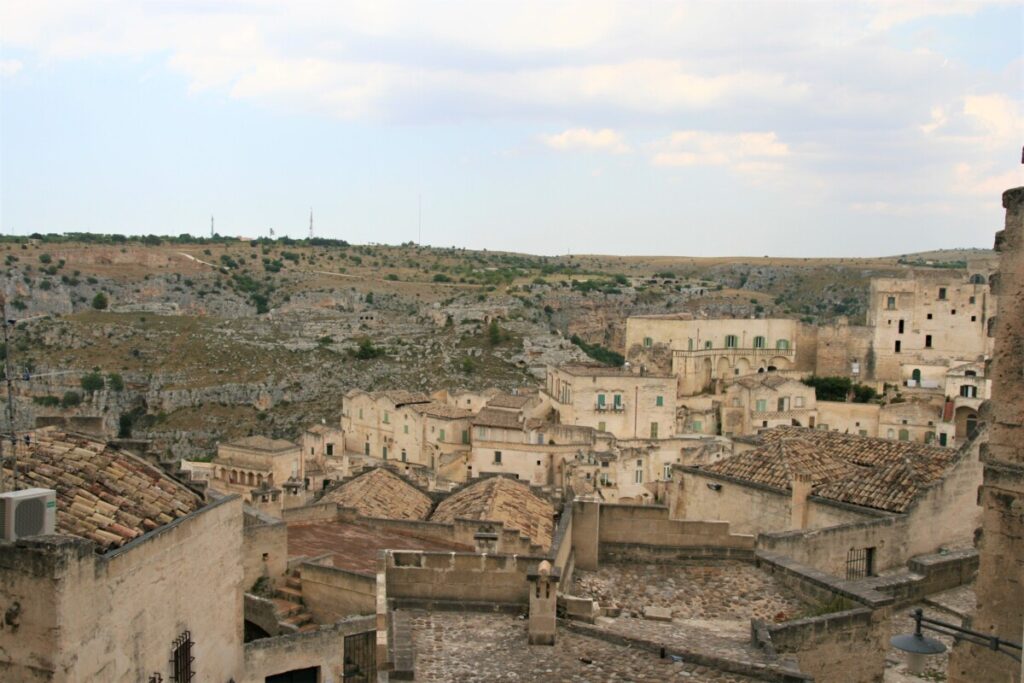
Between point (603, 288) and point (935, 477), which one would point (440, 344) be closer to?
point (603, 288)

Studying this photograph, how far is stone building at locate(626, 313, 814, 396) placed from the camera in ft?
241

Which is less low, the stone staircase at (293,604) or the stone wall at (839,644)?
the stone wall at (839,644)

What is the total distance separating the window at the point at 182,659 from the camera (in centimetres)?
1190

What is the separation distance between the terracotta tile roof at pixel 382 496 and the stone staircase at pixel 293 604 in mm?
6895

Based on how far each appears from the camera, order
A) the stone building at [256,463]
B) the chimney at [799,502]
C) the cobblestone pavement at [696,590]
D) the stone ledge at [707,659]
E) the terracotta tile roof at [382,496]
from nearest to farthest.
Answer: the stone ledge at [707,659], the cobblestone pavement at [696,590], the chimney at [799,502], the terracotta tile roof at [382,496], the stone building at [256,463]

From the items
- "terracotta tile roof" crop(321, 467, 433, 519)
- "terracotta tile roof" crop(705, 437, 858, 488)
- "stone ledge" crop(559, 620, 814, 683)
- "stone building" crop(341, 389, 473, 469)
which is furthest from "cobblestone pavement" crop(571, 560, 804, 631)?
"stone building" crop(341, 389, 473, 469)

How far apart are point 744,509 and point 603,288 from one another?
105914mm

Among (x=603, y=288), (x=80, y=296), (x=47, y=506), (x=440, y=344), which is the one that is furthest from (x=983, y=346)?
(x=80, y=296)

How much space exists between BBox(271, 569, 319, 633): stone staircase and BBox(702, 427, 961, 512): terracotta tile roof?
31.5ft

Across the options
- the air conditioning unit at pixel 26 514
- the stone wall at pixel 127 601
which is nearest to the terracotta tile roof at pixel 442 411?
the stone wall at pixel 127 601

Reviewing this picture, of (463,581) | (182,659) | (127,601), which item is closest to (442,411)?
(463,581)

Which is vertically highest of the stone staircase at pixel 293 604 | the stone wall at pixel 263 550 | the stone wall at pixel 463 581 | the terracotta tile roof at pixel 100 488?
the terracotta tile roof at pixel 100 488

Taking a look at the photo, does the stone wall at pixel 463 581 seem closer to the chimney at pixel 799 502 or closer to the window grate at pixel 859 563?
the window grate at pixel 859 563

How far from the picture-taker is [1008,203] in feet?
35.4
